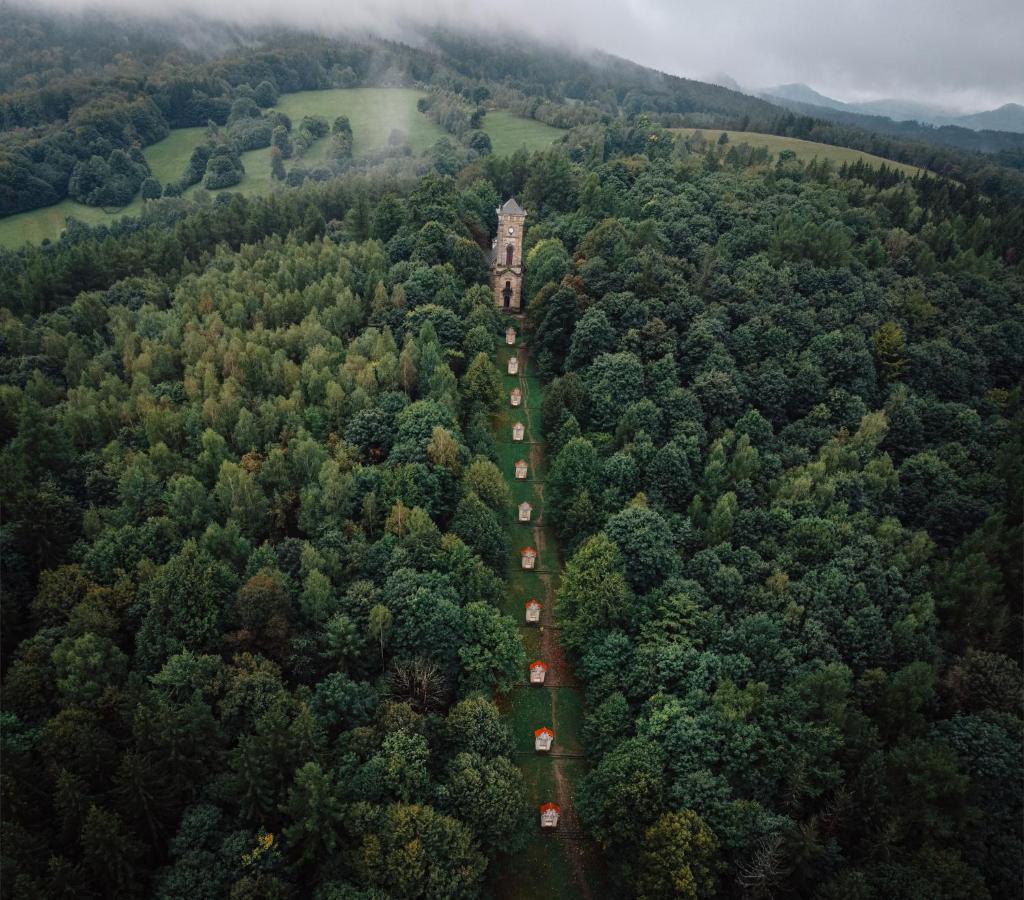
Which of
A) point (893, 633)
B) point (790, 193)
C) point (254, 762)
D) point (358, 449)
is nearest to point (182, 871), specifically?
point (254, 762)

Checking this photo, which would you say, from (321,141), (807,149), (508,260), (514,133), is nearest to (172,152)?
(321,141)

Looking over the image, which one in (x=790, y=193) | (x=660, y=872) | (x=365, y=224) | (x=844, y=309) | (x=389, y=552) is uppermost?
(x=790, y=193)

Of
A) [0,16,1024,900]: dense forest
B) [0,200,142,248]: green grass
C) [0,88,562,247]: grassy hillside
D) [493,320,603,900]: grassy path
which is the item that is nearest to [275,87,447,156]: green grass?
[0,88,562,247]: grassy hillside

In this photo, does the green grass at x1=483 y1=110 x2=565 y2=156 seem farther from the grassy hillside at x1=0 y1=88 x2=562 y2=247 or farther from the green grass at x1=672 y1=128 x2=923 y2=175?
the green grass at x1=672 y1=128 x2=923 y2=175

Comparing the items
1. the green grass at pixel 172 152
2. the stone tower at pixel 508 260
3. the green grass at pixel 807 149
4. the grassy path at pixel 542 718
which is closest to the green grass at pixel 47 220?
the green grass at pixel 172 152

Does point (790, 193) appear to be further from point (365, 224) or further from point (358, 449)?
point (358, 449)

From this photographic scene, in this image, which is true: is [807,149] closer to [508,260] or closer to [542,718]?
[508,260]
